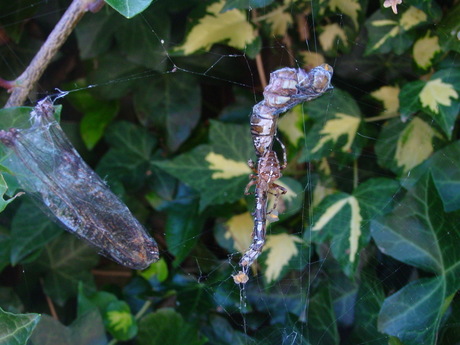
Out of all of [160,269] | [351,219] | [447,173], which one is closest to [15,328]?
[160,269]

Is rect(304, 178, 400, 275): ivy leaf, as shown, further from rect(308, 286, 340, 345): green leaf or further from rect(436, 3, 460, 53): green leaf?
rect(436, 3, 460, 53): green leaf

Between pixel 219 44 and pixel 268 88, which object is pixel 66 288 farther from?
pixel 268 88

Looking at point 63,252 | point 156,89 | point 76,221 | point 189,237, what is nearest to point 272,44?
point 156,89

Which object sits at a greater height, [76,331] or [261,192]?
[261,192]

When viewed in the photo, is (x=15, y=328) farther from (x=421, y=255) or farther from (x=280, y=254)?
(x=421, y=255)

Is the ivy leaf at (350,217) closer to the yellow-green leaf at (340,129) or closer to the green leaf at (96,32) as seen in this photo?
the yellow-green leaf at (340,129)
